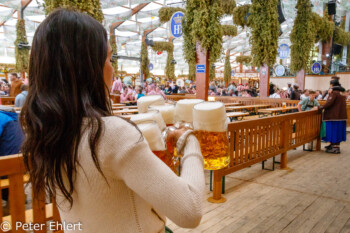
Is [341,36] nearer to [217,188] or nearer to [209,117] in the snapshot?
[217,188]

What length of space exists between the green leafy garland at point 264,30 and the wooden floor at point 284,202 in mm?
3761

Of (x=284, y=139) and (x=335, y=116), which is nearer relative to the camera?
(x=284, y=139)

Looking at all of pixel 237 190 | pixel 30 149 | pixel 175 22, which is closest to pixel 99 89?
pixel 30 149

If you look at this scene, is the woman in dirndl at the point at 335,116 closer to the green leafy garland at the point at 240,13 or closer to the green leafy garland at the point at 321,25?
the green leafy garland at the point at 240,13

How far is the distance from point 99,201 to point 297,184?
329cm

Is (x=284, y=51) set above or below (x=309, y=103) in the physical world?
above

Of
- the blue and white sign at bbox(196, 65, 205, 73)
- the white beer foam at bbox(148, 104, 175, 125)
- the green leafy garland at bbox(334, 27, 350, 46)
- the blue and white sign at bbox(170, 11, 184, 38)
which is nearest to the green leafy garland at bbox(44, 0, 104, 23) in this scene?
the blue and white sign at bbox(170, 11, 184, 38)

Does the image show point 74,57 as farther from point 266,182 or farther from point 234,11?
point 234,11

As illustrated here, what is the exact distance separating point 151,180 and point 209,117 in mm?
235

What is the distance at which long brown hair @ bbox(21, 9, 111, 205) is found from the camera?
53 centimetres

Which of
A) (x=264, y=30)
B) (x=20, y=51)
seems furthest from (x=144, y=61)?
(x=264, y=30)

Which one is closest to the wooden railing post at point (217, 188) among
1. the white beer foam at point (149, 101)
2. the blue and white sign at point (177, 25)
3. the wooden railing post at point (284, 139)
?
the wooden railing post at point (284, 139)

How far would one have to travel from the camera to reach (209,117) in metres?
0.66

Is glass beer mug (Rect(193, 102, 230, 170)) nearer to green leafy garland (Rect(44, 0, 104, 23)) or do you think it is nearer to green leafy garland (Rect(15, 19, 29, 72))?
green leafy garland (Rect(44, 0, 104, 23))
